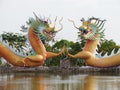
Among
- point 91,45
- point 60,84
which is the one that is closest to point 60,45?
point 91,45

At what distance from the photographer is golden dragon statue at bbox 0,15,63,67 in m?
23.5

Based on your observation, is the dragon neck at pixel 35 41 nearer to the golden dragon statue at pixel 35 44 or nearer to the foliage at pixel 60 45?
the golden dragon statue at pixel 35 44

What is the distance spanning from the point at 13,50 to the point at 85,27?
4.75 meters

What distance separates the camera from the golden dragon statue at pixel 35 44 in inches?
925

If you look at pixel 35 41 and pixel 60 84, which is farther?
pixel 35 41

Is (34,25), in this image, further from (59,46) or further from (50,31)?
(59,46)

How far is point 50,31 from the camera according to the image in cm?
2342

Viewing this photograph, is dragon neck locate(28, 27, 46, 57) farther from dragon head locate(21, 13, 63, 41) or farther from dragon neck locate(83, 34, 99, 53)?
dragon neck locate(83, 34, 99, 53)

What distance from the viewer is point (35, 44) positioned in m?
24.0

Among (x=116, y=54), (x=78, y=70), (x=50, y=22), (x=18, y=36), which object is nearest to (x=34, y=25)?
→ (x=50, y=22)

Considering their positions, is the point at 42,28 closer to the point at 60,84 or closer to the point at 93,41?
the point at 93,41

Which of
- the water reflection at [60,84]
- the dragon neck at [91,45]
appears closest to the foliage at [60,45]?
the dragon neck at [91,45]

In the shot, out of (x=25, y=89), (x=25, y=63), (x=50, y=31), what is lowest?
(x=25, y=89)

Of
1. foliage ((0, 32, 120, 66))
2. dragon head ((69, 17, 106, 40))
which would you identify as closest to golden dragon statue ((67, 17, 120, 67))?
dragon head ((69, 17, 106, 40))
